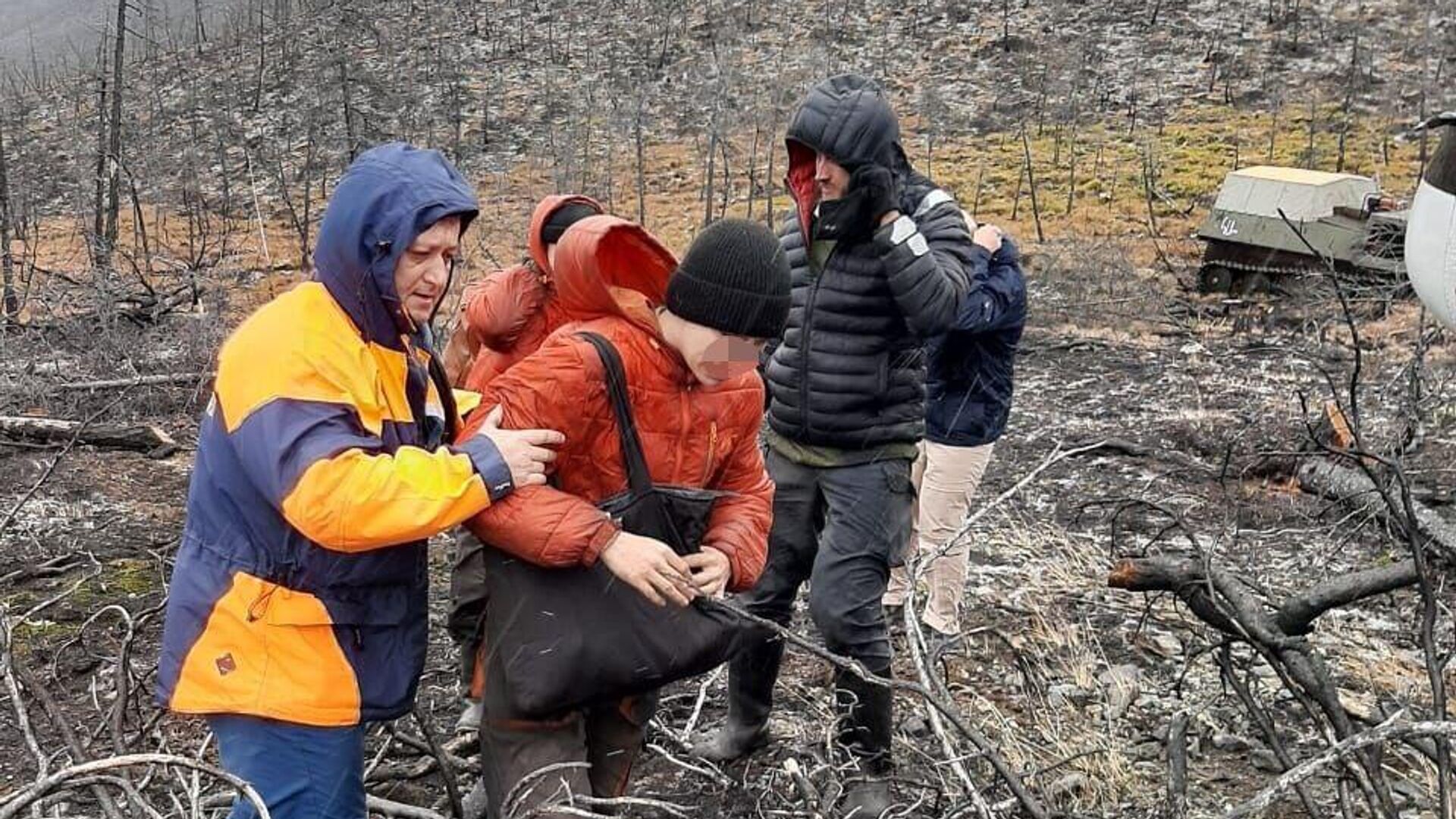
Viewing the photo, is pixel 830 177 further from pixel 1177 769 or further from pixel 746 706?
pixel 1177 769

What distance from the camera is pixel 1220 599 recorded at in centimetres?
316

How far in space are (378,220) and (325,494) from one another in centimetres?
43

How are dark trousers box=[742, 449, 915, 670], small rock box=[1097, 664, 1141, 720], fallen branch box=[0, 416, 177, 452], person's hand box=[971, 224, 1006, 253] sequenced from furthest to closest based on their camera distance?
1. fallen branch box=[0, 416, 177, 452]
2. person's hand box=[971, 224, 1006, 253]
3. small rock box=[1097, 664, 1141, 720]
4. dark trousers box=[742, 449, 915, 670]

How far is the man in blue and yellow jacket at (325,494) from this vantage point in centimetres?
184

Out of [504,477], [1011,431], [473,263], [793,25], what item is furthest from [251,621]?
[793,25]

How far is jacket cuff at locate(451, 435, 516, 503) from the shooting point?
6.39ft

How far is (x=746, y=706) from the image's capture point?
3443 mm

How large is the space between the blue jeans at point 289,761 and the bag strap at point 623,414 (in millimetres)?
638

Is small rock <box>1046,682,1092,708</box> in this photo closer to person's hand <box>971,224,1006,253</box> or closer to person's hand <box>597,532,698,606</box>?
person's hand <box>971,224,1006,253</box>

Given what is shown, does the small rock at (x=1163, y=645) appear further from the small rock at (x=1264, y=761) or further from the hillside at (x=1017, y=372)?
the small rock at (x=1264, y=761)

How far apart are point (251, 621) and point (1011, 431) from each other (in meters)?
6.85

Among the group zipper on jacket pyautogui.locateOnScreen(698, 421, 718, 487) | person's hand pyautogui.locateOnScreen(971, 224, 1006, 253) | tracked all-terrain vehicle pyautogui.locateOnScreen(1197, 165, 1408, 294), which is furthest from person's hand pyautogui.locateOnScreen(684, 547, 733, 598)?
tracked all-terrain vehicle pyautogui.locateOnScreen(1197, 165, 1408, 294)

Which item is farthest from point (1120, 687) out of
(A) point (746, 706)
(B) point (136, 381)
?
(B) point (136, 381)

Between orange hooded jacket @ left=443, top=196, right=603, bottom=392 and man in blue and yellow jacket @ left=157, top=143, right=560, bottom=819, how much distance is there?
660 mm
